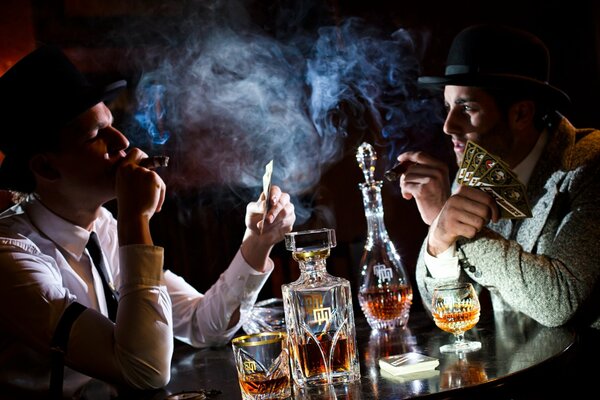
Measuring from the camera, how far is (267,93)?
11.0 feet

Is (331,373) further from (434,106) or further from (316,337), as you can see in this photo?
(434,106)

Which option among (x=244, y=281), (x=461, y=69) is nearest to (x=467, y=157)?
(x=461, y=69)

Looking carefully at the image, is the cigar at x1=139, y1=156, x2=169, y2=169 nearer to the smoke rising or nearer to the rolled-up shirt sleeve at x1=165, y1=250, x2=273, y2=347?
the rolled-up shirt sleeve at x1=165, y1=250, x2=273, y2=347

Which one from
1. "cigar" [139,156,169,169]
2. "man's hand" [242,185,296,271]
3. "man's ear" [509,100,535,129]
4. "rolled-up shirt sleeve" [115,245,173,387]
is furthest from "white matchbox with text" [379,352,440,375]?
"man's ear" [509,100,535,129]

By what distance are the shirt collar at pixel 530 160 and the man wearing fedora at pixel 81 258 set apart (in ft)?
3.21

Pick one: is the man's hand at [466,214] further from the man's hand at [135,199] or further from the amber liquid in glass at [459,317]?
the man's hand at [135,199]

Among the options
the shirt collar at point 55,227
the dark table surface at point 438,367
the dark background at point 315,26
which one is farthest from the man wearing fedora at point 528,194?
the dark background at point 315,26

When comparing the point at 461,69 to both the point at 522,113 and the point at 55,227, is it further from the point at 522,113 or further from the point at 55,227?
the point at 55,227

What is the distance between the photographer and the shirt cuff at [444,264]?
232 cm

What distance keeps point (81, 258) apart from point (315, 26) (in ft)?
10.5

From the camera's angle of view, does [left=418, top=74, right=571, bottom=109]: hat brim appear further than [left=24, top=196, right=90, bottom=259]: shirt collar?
Yes

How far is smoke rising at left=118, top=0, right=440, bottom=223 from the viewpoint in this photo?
341cm

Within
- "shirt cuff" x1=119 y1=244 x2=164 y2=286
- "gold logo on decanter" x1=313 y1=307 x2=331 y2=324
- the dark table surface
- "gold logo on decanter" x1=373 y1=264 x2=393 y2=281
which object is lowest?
the dark table surface

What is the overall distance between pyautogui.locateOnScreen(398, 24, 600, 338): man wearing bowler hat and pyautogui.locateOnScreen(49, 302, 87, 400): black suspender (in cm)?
121
